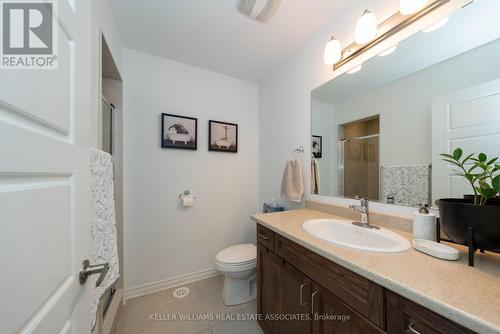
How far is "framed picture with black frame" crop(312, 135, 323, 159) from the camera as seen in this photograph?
5.12 ft

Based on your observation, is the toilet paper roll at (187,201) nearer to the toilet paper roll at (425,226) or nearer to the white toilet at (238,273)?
the white toilet at (238,273)

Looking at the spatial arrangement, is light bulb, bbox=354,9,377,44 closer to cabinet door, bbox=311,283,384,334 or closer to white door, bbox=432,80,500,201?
white door, bbox=432,80,500,201

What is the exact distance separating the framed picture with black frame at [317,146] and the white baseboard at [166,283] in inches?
65.9

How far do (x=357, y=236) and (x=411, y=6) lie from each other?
1.26 m

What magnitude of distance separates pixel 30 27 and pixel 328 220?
4.80ft

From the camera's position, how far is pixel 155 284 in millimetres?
1762

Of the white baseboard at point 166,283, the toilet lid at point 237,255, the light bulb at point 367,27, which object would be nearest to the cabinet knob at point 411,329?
the toilet lid at point 237,255

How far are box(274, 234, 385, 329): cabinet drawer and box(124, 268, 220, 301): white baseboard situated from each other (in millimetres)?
1359

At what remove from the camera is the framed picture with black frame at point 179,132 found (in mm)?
1815

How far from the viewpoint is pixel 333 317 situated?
2.48 ft

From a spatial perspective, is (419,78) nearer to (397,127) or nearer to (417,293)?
(397,127)

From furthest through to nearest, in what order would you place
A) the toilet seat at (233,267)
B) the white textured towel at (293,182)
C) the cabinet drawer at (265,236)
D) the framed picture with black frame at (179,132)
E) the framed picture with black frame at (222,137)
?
1. the framed picture with black frame at (222,137)
2. the framed picture with black frame at (179,132)
3. the white textured towel at (293,182)
4. the toilet seat at (233,267)
5. the cabinet drawer at (265,236)

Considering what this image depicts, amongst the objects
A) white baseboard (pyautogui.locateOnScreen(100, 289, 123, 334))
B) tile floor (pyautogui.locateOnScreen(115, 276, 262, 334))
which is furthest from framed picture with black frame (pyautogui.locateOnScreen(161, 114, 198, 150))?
tile floor (pyautogui.locateOnScreen(115, 276, 262, 334))

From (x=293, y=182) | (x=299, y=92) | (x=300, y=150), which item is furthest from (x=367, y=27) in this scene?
(x=293, y=182)
